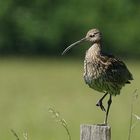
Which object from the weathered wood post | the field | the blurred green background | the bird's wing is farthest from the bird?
the blurred green background

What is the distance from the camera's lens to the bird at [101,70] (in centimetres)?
771

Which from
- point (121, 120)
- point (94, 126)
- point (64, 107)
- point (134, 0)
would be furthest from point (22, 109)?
point (134, 0)

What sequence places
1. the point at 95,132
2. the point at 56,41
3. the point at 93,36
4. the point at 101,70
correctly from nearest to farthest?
the point at 95,132 → the point at 93,36 → the point at 101,70 → the point at 56,41

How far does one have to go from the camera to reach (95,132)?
6195 mm

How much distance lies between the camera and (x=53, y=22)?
141 ft

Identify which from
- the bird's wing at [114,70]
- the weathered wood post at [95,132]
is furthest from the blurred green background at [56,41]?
the weathered wood post at [95,132]

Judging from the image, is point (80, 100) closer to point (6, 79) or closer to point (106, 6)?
point (6, 79)

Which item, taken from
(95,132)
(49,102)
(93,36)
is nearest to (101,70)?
(93,36)

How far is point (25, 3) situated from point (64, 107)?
2286 centimetres

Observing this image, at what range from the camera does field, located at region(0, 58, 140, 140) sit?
1709 centimetres

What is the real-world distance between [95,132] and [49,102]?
1571 cm

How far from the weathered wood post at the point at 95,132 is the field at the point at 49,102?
18.8 feet

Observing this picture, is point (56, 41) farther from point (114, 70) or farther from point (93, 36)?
point (93, 36)

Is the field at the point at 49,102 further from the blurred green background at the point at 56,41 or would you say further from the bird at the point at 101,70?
the bird at the point at 101,70
